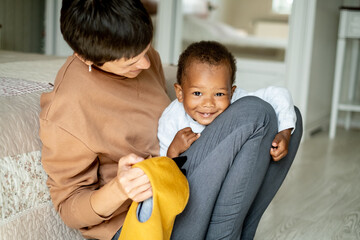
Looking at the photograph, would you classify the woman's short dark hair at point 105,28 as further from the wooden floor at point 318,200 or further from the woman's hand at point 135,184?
the wooden floor at point 318,200

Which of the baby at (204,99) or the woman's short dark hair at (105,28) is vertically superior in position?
the woman's short dark hair at (105,28)

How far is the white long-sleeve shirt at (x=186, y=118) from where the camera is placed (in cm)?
114

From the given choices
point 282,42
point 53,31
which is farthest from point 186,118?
point 53,31

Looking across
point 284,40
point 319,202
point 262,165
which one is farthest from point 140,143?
point 284,40

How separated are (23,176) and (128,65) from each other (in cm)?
32

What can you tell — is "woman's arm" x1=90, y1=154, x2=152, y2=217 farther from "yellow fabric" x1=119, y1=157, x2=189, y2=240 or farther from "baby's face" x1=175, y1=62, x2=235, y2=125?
"baby's face" x1=175, y1=62, x2=235, y2=125

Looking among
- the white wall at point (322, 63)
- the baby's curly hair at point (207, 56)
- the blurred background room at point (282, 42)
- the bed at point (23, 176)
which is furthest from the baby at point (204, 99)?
the white wall at point (322, 63)

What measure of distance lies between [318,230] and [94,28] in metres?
1.15

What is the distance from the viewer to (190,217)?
102 cm

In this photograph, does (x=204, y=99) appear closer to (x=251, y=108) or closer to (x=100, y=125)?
(x=251, y=108)

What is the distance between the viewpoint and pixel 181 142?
3.53ft

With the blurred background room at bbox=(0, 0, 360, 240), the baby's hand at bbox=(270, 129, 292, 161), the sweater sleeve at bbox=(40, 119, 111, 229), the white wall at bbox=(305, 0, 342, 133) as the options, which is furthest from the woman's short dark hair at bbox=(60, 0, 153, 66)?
the white wall at bbox=(305, 0, 342, 133)

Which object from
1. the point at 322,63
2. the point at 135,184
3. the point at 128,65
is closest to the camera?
the point at 135,184

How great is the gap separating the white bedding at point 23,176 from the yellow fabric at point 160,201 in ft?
0.62
